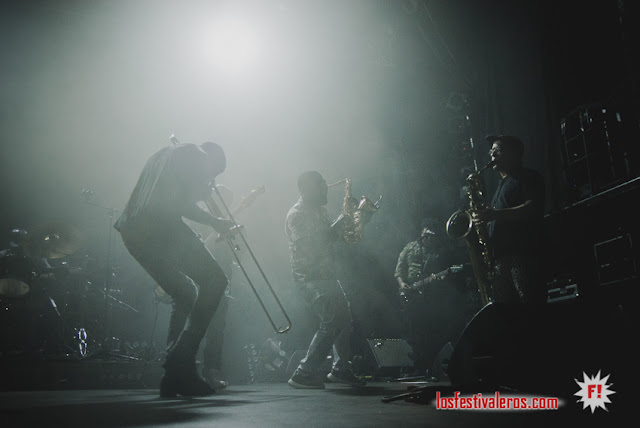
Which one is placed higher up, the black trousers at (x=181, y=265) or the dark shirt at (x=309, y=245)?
the dark shirt at (x=309, y=245)

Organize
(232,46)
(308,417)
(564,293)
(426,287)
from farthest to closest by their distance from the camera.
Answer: (232,46) < (426,287) < (564,293) < (308,417)

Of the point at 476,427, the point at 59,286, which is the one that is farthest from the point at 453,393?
the point at 59,286

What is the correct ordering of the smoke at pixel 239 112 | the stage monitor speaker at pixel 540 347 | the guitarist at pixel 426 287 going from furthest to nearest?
the smoke at pixel 239 112 → the guitarist at pixel 426 287 → the stage monitor speaker at pixel 540 347

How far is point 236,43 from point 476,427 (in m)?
8.66

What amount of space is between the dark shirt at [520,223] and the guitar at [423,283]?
78.8 inches

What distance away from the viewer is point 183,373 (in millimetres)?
3184

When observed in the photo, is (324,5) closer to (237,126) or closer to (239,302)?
(237,126)

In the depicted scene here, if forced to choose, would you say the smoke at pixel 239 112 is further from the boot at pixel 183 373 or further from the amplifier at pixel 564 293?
the boot at pixel 183 373

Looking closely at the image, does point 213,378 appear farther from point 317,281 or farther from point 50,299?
point 50,299

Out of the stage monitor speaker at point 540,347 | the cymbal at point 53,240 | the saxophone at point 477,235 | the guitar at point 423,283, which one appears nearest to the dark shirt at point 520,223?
the saxophone at point 477,235

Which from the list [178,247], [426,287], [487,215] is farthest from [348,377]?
[178,247]

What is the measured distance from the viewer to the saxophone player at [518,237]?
11.3 ft

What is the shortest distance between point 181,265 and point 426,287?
3.73 meters

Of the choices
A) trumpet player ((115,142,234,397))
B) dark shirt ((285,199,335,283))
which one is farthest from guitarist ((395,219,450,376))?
trumpet player ((115,142,234,397))
